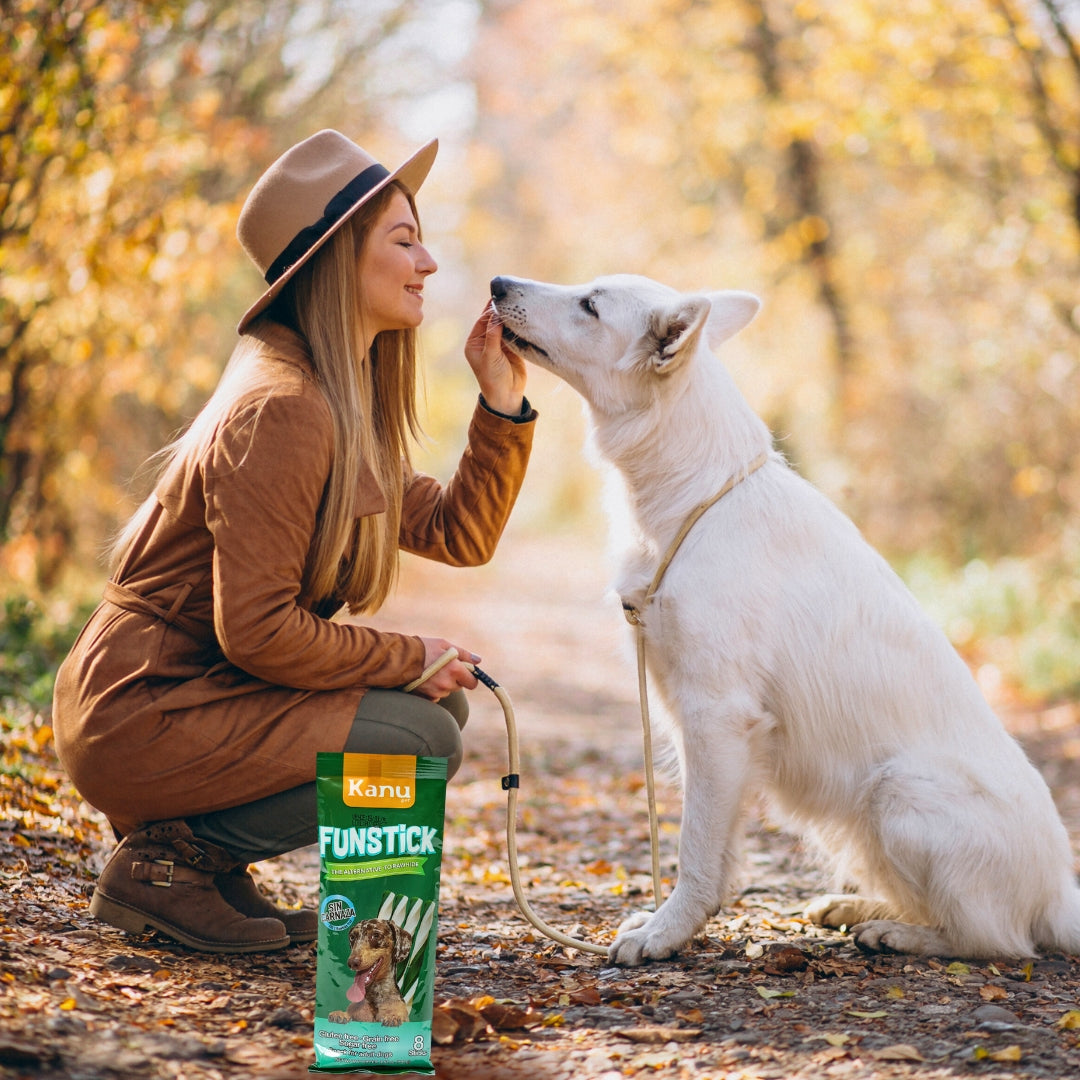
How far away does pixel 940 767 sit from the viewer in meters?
3.09

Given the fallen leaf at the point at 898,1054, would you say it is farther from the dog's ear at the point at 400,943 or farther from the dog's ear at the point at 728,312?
the dog's ear at the point at 728,312

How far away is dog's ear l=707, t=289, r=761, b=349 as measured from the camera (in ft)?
12.0

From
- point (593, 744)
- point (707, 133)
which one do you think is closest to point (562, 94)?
point (707, 133)

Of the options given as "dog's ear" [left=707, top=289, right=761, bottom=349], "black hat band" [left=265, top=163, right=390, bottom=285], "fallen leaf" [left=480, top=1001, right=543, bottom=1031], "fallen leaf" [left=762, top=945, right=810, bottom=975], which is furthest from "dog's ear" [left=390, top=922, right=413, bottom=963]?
"dog's ear" [left=707, top=289, right=761, bottom=349]

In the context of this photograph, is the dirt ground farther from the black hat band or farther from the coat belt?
the black hat band

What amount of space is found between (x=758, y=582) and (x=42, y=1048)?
205 cm

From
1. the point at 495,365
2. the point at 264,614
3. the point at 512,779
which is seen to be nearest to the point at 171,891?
the point at 264,614

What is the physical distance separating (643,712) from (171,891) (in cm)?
142

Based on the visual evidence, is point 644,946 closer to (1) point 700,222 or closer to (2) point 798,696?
(2) point 798,696

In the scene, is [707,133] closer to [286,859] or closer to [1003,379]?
[1003,379]

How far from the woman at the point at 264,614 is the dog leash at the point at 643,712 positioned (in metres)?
0.09

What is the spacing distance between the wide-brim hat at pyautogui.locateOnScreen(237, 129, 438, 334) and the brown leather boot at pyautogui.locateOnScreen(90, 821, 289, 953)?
4.47 ft

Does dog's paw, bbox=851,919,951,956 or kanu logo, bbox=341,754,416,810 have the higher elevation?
kanu logo, bbox=341,754,416,810

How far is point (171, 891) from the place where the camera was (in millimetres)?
2873
